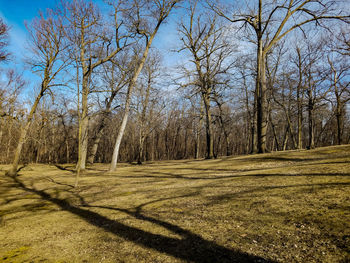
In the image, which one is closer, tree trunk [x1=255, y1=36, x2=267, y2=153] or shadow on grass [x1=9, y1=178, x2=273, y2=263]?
shadow on grass [x1=9, y1=178, x2=273, y2=263]

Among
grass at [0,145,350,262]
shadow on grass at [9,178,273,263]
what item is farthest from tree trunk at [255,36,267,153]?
shadow on grass at [9,178,273,263]

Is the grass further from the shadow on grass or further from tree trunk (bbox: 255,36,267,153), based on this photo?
tree trunk (bbox: 255,36,267,153)

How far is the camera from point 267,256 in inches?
99.4

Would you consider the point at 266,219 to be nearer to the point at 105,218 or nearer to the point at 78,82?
the point at 105,218

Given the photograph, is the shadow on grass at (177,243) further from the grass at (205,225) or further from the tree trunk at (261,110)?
the tree trunk at (261,110)

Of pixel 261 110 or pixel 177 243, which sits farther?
pixel 261 110

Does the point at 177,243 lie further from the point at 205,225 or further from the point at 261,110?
the point at 261,110

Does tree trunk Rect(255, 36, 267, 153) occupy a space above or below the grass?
above

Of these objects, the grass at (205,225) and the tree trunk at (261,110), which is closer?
the grass at (205,225)

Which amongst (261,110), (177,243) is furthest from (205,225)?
(261,110)

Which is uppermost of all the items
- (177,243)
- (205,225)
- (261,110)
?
(261,110)

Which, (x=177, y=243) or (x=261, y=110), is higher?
(x=261, y=110)

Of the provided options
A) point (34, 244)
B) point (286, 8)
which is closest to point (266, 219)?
point (34, 244)

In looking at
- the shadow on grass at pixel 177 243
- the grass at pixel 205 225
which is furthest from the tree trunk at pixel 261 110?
the shadow on grass at pixel 177 243
